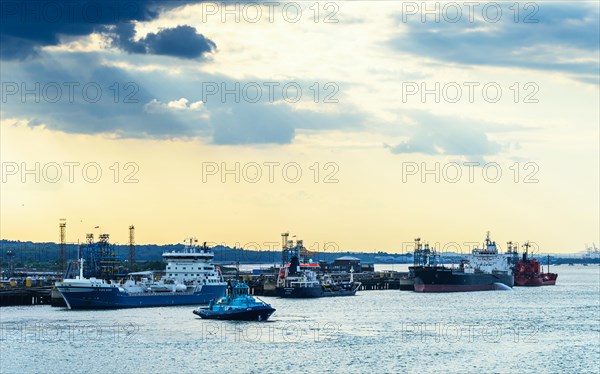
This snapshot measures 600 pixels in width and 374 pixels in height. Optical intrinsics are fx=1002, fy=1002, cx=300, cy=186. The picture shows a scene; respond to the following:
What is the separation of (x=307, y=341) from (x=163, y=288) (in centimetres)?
5472

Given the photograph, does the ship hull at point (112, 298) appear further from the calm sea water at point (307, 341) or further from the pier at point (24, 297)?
the pier at point (24, 297)

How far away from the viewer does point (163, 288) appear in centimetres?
13712

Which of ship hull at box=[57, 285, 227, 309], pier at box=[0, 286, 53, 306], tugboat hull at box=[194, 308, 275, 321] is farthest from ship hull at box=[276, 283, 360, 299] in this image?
tugboat hull at box=[194, 308, 275, 321]

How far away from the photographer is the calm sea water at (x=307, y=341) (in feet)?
237

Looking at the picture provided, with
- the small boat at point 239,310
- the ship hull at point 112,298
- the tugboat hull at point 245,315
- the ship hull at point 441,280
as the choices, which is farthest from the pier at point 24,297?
the ship hull at point 441,280

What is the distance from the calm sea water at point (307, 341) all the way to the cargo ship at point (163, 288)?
430 cm

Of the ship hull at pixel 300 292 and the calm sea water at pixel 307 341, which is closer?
the calm sea water at pixel 307 341

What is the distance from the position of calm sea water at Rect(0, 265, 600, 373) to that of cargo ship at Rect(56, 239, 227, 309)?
4.30 meters

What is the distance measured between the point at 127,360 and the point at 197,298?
63.4 metres

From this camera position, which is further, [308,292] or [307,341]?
Answer: [308,292]

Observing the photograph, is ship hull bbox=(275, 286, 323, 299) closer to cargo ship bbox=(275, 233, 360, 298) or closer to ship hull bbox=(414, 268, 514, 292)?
cargo ship bbox=(275, 233, 360, 298)

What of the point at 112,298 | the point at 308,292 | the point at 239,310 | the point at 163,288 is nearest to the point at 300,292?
the point at 308,292

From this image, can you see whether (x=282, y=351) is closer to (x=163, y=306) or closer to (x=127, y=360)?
(x=127, y=360)

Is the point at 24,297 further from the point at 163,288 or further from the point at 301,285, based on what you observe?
the point at 301,285
